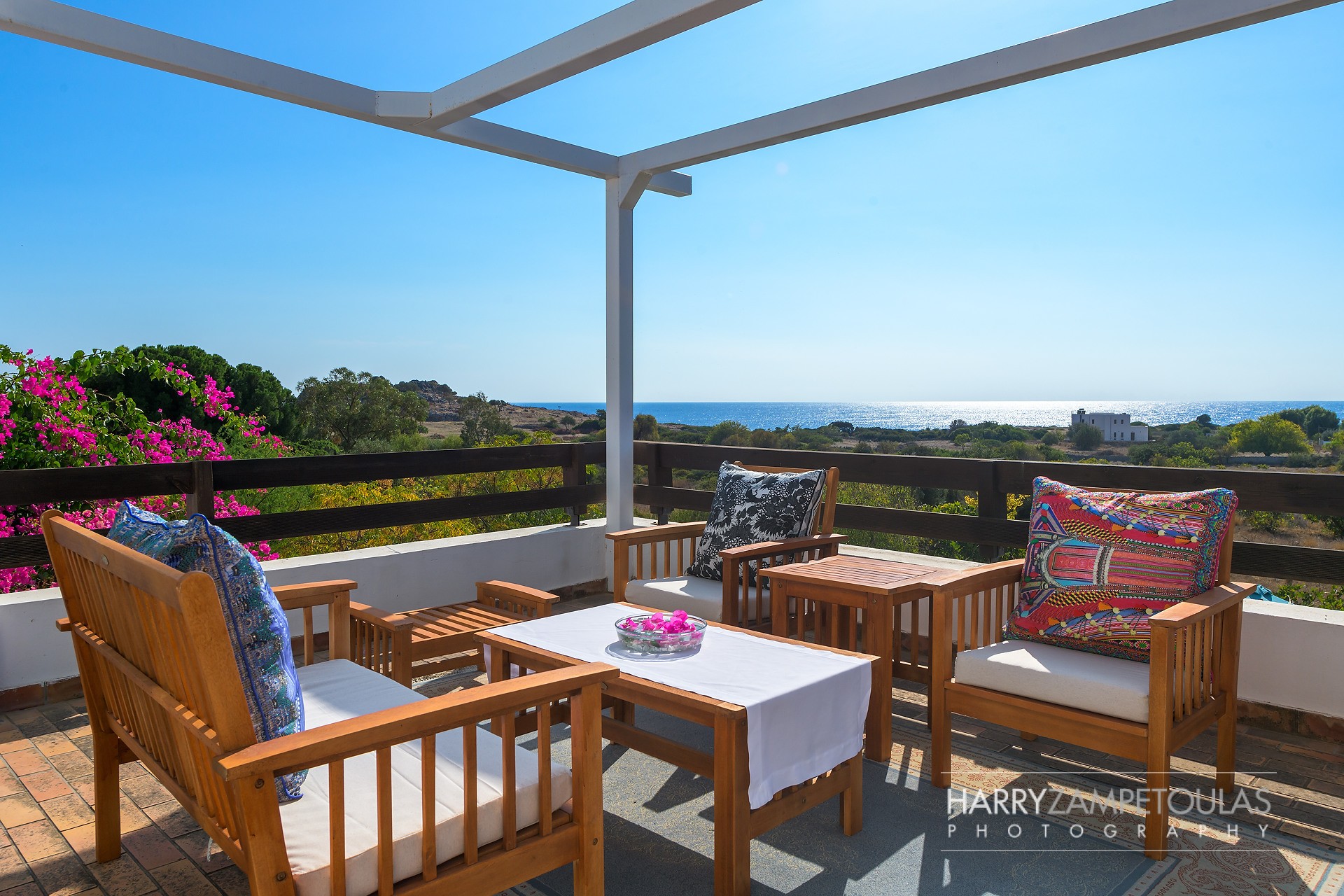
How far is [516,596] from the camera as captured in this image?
10.0 ft

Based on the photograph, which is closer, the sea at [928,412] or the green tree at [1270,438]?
the green tree at [1270,438]

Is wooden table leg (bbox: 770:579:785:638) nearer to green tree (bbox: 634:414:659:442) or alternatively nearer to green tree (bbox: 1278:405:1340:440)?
green tree (bbox: 1278:405:1340:440)

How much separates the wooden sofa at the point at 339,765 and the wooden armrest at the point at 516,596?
0.98 m

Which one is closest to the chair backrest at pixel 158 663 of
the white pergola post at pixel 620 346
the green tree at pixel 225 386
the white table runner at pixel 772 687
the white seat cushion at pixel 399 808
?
the white seat cushion at pixel 399 808

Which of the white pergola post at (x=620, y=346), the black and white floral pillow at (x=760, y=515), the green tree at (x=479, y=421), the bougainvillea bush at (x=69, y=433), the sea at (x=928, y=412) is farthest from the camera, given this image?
the sea at (x=928, y=412)

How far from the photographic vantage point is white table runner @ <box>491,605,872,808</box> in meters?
1.90

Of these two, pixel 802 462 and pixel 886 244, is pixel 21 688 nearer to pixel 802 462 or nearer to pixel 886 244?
pixel 802 462

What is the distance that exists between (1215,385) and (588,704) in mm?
25845

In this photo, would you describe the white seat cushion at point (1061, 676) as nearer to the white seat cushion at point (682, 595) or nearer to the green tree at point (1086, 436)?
the white seat cushion at point (682, 595)

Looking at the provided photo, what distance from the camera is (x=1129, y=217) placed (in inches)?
918

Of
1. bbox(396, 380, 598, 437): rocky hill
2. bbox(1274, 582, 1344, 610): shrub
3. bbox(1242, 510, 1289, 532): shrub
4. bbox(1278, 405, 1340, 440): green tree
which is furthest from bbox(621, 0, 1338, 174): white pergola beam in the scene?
bbox(1278, 405, 1340, 440): green tree

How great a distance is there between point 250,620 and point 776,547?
7.12 ft

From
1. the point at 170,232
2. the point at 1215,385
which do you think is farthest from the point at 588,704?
the point at 1215,385

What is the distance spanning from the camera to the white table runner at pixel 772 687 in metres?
1.90
